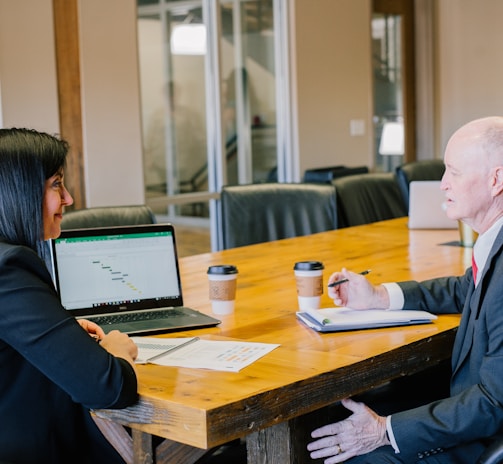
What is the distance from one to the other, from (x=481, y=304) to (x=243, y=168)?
16.9 ft

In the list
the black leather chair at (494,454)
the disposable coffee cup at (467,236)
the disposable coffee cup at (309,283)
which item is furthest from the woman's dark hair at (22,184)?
the disposable coffee cup at (467,236)

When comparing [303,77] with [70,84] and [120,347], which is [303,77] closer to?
[70,84]

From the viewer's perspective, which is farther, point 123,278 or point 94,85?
point 94,85

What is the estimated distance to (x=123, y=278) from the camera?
2227 mm

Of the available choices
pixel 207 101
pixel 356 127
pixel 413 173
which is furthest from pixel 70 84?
pixel 356 127

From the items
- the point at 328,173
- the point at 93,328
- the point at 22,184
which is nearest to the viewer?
the point at 22,184

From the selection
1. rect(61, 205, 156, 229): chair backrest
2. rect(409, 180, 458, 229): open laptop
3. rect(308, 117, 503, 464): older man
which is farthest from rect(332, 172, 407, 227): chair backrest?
rect(308, 117, 503, 464): older man

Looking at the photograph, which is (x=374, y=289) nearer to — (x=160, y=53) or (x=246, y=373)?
(x=246, y=373)

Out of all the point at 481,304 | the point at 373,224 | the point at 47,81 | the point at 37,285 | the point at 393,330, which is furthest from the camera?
the point at 47,81

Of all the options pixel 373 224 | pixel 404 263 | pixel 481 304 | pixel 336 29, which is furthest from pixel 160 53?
pixel 481 304

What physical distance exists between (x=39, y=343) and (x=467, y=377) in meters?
0.94

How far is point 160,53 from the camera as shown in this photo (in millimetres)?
6137

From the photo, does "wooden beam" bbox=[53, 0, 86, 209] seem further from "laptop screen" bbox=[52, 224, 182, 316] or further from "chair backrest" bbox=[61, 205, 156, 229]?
"laptop screen" bbox=[52, 224, 182, 316]

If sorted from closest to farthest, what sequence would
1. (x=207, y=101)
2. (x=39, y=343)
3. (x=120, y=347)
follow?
1. (x=39, y=343)
2. (x=120, y=347)
3. (x=207, y=101)
